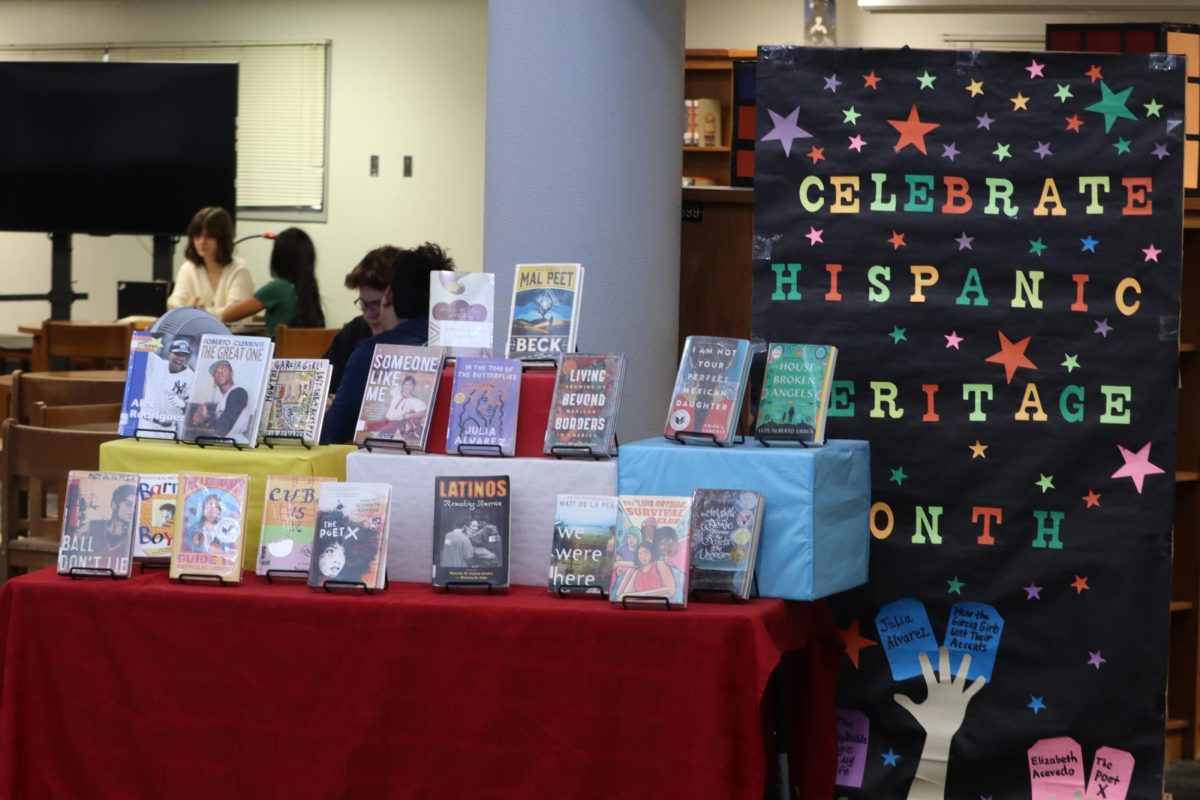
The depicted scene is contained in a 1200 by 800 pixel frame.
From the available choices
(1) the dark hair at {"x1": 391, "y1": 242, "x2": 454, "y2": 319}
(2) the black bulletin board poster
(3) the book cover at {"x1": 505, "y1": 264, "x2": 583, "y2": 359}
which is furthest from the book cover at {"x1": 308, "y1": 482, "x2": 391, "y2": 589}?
(1) the dark hair at {"x1": 391, "y1": 242, "x2": 454, "y2": 319}

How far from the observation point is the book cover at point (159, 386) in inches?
126

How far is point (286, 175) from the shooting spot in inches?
431

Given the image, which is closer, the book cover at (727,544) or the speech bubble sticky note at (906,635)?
the book cover at (727,544)

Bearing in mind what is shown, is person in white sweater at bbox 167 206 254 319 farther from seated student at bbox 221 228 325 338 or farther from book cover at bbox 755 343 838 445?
book cover at bbox 755 343 838 445

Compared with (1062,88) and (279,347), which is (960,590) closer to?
(1062,88)

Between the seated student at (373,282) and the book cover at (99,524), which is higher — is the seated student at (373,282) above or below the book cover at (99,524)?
above

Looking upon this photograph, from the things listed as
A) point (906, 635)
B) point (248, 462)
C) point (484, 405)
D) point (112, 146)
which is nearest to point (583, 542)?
point (484, 405)

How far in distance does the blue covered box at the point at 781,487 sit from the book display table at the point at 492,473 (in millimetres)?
86

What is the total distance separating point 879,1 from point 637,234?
545 centimetres

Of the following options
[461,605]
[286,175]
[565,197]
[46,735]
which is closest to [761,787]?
[461,605]

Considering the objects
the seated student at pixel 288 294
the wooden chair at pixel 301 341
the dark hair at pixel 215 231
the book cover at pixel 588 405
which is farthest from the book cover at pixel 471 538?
the dark hair at pixel 215 231

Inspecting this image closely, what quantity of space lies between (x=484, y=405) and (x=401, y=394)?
186mm

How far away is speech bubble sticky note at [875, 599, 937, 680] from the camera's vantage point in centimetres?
340

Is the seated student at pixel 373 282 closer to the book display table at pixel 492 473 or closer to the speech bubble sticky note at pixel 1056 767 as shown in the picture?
the book display table at pixel 492 473
